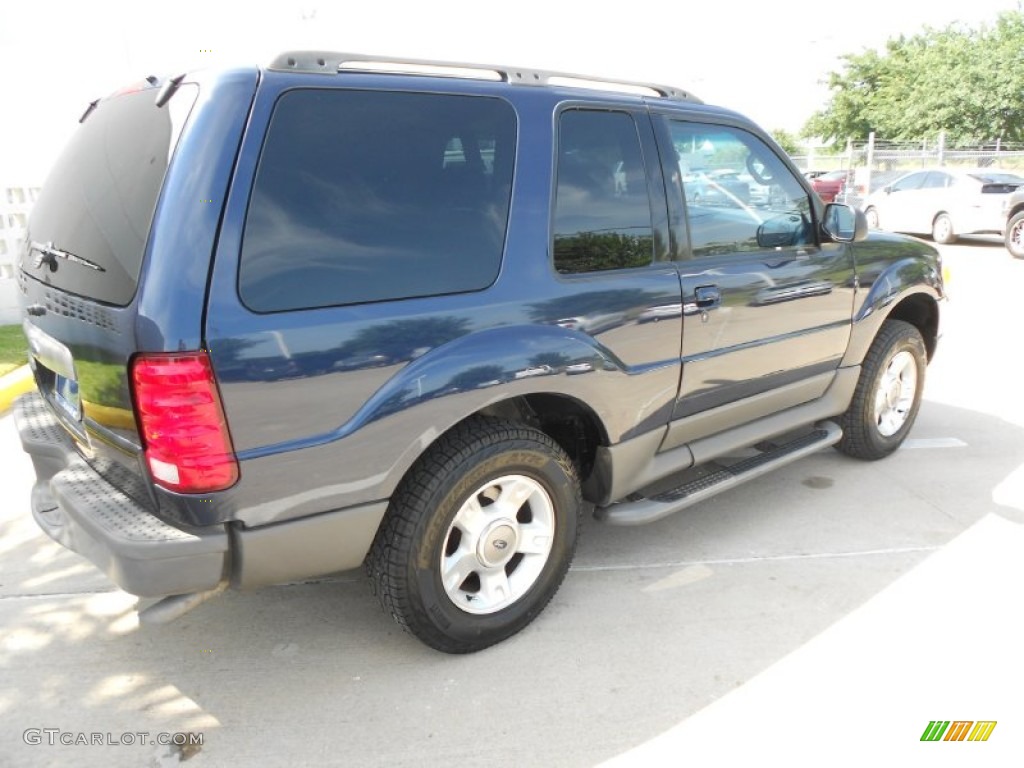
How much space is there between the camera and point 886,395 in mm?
4336

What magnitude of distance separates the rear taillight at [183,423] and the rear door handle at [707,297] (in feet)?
6.21

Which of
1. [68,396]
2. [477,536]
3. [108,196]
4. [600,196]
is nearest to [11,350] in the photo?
[68,396]

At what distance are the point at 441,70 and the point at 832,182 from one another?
25014mm

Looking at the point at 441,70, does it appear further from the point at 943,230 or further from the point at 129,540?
the point at 943,230

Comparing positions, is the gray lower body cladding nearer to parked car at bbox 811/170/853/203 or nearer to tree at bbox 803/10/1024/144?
parked car at bbox 811/170/853/203

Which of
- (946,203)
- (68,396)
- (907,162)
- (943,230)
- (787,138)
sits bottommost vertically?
(68,396)

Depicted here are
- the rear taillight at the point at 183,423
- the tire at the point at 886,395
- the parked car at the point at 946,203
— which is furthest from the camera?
the parked car at the point at 946,203

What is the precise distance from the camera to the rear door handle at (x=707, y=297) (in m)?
3.07

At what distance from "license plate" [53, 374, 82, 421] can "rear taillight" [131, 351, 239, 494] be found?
1.70 feet

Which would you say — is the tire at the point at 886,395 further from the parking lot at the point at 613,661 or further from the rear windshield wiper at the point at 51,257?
the rear windshield wiper at the point at 51,257

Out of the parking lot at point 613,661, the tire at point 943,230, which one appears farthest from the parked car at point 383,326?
the tire at point 943,230

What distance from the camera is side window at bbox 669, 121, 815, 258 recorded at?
3.15 metres

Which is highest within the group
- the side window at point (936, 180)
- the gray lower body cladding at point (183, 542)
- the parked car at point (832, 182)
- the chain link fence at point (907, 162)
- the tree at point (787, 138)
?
the tree at point (787, 138)

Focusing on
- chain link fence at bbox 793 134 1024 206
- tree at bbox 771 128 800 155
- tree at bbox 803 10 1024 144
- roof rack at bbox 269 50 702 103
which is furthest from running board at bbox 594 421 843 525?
tree at bbox 771 128 800 155
